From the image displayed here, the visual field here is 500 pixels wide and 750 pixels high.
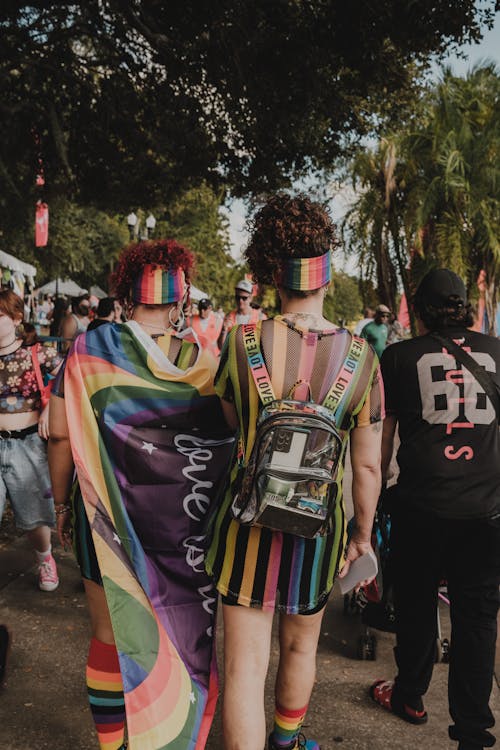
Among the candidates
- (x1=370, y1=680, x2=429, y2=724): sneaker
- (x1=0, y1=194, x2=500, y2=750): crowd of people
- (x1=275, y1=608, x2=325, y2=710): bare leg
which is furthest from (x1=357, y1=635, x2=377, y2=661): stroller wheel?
(x1=275, y1=608, x2=325, y2=710): bare leg

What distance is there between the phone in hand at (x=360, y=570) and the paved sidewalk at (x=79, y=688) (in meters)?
0.89

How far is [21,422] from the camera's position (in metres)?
4.26

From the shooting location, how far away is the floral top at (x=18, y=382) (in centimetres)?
418

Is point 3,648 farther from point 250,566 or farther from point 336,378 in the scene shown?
point 336,378

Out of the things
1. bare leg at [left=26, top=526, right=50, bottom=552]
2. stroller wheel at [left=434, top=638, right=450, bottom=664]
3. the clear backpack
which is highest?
the clear backpack

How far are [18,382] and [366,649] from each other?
2433mm

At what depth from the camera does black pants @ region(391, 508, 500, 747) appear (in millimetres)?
2879

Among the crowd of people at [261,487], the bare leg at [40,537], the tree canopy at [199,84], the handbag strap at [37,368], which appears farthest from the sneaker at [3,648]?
the tree canopy at [199,84]

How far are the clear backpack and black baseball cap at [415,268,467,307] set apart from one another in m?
1.05

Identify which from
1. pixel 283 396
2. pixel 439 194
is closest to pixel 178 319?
pixel 283 396

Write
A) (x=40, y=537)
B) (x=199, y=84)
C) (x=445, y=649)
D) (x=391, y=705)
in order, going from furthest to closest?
(x=199, y=84) < (x=40, y=537) < (x=445, y=649) < (x=391, y=705)

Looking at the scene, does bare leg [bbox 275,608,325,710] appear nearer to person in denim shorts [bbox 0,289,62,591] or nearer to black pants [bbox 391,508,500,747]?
black pants [bbox 391,508,500,747]

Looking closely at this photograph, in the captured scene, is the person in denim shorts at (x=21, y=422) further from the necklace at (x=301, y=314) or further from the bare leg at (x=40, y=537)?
the necklace at (x=301, y=314)

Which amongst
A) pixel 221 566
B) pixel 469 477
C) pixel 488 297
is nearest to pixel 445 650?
pixel 469 477
